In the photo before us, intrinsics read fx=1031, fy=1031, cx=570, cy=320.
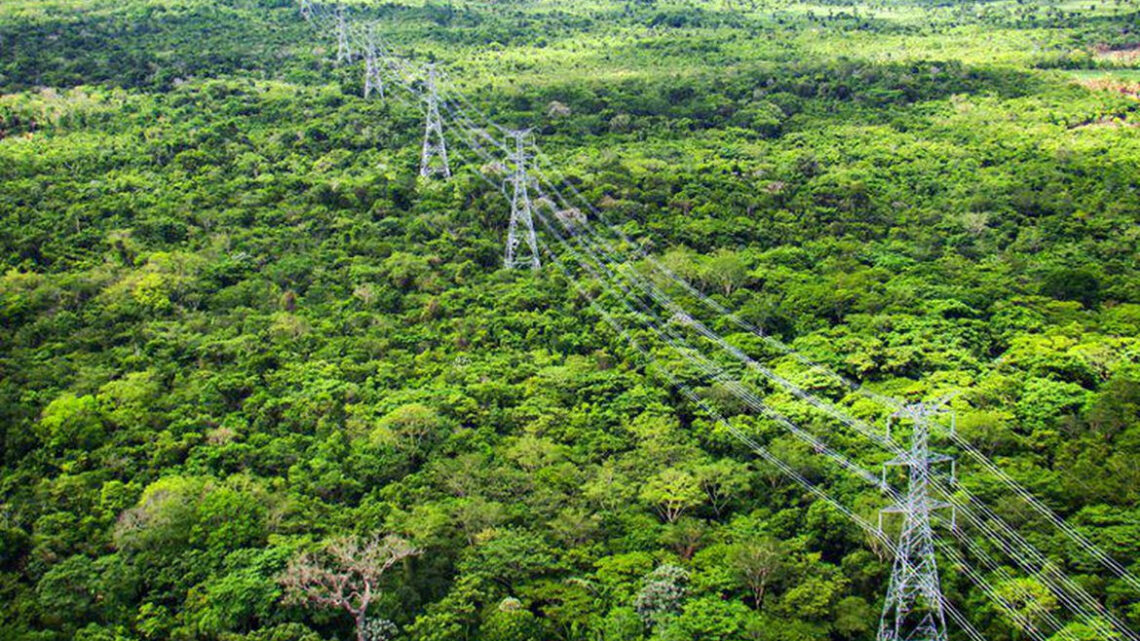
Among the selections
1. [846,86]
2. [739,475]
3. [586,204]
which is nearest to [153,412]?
[739,475]

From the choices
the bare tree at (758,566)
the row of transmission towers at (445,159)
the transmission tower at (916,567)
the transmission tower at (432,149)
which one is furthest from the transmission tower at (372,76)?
the transmission tower at (916,567)

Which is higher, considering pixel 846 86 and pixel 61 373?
pixel 846 86

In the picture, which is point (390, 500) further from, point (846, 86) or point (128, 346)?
point (846, 86)

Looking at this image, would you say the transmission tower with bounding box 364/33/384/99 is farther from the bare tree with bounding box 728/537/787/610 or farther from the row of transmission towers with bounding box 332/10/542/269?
the bare tree with bounding box 728/537/787/610

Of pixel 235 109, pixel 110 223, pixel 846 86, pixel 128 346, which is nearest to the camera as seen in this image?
pixel 128 346

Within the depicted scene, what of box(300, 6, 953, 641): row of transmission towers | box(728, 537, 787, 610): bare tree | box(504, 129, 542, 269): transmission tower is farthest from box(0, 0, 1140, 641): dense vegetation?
box(504, 129, 542, 269): transmission tower

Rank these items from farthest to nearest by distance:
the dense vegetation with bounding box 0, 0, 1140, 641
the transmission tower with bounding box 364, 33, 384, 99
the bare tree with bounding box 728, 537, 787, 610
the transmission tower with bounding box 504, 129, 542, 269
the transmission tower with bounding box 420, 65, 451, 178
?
the transmission tower with bounding box 364, 33, 384, 99 → the transmission tower with bounding box 420, 65, 451, 178 → the transmission tower with bounding box 504, 129, 542, 269 → the dense vegetation with bounding box 0, 0, 1140, 641 → the bare tree with bounding box 728, 537, 787, 610

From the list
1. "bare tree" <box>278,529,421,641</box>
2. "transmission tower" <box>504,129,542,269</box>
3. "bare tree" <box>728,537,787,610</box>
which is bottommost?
"bare tree" <box>278,529,421,641</box>
